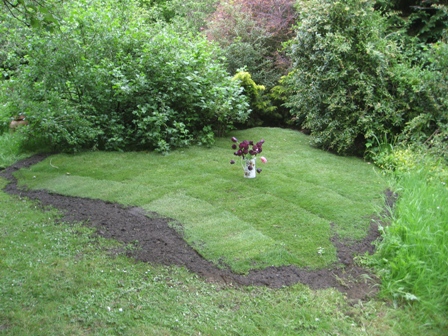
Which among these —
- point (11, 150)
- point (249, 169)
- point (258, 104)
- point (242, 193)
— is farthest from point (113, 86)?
point (258, 104)

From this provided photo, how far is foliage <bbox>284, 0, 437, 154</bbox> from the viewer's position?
6.75 metres

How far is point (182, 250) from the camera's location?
3988mm

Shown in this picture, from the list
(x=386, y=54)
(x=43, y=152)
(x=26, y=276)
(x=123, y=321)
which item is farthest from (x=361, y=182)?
(x=43, y=152)

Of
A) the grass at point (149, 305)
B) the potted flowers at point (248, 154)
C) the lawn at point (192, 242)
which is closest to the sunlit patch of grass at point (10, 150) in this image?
the lawn at point (192, 242)

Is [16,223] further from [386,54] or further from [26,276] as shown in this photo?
[386,54]

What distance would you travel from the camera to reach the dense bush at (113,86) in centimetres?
686

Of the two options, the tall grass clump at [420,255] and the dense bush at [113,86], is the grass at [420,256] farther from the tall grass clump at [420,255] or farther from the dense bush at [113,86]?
the dense bush at [113,86]

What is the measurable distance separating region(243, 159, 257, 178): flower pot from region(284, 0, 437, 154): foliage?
2.15m

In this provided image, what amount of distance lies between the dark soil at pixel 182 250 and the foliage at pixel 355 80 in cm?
208

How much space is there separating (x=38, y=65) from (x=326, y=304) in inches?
249

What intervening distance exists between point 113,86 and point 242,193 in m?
3.07

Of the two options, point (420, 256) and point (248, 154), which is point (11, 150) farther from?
point (420, 256)

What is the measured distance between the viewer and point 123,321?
294 centimetres

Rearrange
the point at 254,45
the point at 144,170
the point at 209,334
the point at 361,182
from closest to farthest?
the point at 209,334 → the point at 361,182 → the point at 144,170 → the point at 254,45
